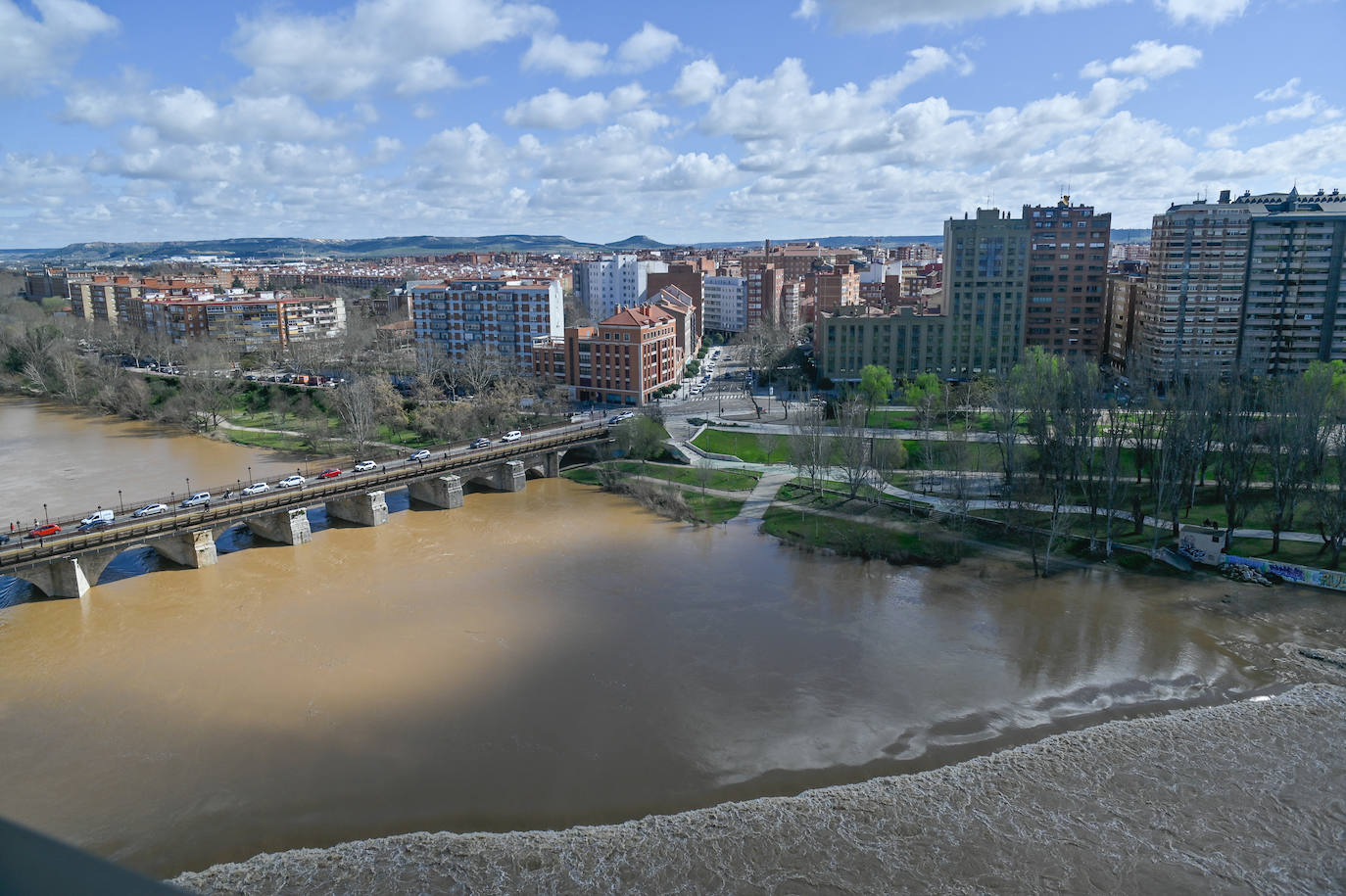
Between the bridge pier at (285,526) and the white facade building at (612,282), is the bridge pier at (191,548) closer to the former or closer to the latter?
the bridge pier at (285,526)

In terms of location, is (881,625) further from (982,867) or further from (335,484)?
(335,484)

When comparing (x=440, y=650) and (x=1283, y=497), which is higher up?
(x=1283, y=497)

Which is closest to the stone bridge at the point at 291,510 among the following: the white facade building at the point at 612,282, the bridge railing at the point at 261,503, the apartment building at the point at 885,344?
the bridge railing at the point at 261,503

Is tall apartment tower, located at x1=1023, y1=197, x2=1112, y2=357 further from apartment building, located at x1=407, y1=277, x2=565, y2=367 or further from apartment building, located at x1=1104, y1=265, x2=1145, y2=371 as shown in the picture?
apartment building, located at x1=407, y1=277, x2=565, y2=367

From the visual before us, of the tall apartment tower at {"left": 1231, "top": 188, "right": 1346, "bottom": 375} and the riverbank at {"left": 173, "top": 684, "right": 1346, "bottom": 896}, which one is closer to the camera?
the riverbank at {"left": 173, "top": 684, "right": 1346, "bottom": 896}

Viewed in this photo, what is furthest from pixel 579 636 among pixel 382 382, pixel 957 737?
pixel 382 382

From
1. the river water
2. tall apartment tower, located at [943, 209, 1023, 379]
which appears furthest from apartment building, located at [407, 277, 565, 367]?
the river water
